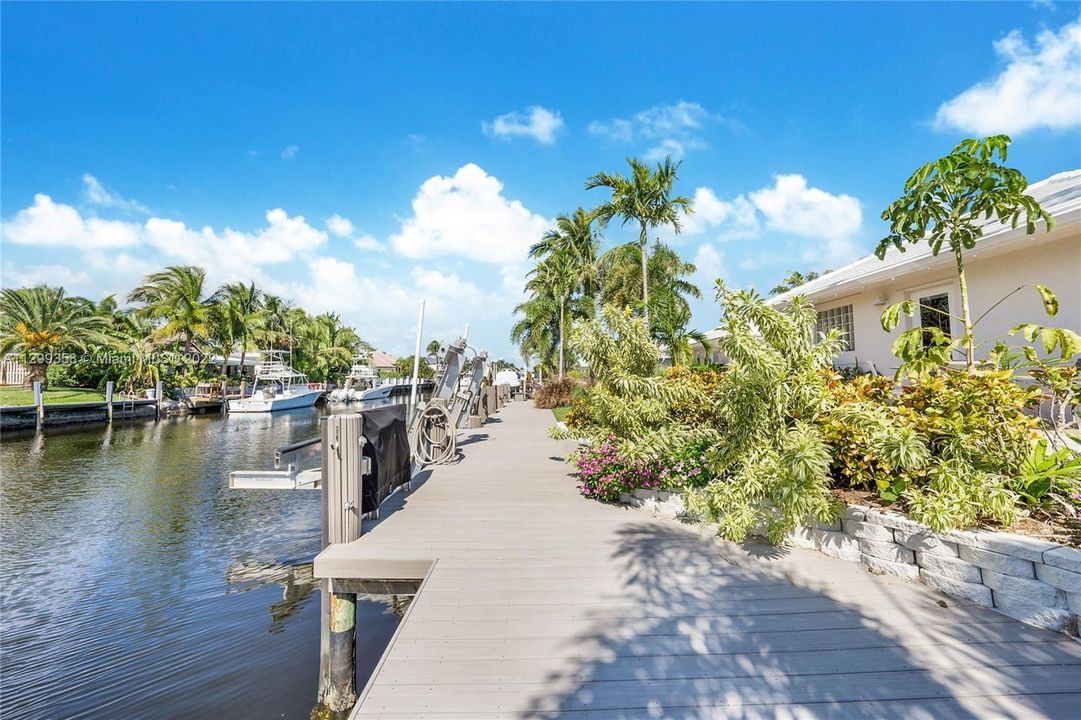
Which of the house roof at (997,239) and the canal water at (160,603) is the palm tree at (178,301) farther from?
the house roof at (997,239)

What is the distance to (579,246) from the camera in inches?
1272

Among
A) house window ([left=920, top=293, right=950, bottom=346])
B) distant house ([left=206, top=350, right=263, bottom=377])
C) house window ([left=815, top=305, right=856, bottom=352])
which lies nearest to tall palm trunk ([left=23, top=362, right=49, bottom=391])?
distant house ([left=206, top=350, right=263, bottom=377])

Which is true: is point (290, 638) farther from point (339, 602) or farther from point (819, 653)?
point (819, 653)

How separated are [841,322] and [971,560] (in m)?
10.1

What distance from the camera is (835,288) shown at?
36.5ft

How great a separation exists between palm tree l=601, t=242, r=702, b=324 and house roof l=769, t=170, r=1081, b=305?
1194cm

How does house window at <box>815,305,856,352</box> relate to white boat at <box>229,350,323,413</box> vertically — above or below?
above

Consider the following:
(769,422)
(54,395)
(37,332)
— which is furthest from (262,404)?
(769,422)

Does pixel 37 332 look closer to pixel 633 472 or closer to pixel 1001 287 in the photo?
pixel 633 472

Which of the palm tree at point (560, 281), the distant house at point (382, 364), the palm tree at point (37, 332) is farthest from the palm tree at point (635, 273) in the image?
the distant house at point (382, 364)

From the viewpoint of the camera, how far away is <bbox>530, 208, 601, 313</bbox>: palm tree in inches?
1253

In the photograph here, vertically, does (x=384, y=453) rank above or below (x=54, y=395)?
below

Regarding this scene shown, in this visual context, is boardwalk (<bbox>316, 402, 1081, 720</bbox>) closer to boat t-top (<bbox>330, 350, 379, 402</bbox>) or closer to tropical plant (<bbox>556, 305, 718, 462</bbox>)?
tropical plant (<bbox>556, 305, 718, 462</bbox>)

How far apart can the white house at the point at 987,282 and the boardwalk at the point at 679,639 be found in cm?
491
